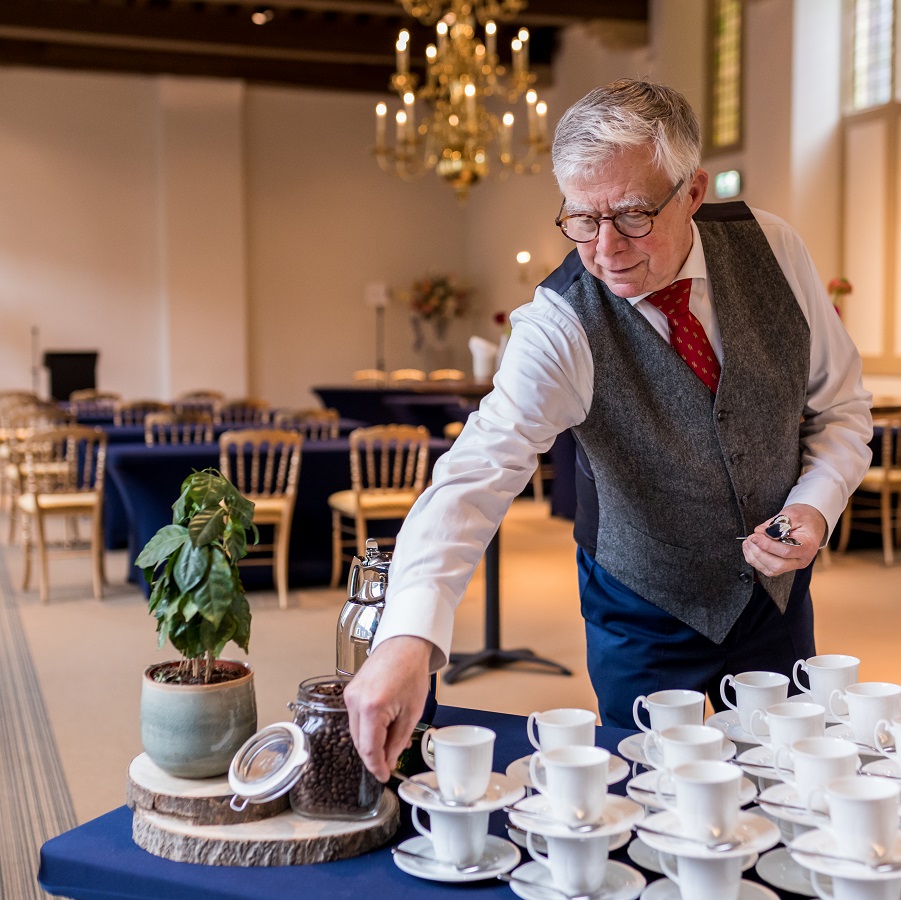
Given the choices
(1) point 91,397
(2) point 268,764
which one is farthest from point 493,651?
(1) point 91,397

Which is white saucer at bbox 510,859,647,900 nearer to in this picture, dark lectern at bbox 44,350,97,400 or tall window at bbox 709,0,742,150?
tall window at bbox 709,0,742,150

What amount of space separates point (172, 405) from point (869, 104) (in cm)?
621

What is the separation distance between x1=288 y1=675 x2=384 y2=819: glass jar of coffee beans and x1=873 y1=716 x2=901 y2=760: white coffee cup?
53cm

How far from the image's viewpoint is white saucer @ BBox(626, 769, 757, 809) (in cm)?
111

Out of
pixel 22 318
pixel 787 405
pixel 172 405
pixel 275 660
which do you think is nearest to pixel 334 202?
pixel 22 318

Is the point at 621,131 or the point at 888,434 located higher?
the point at 621,131

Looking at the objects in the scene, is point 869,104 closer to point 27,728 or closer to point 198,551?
point 27,728

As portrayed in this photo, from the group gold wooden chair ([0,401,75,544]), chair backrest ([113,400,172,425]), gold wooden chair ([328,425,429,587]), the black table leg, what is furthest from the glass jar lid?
chair backrest ([113,400,172,425])

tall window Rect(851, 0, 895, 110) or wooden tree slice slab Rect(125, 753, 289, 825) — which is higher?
tall window Rect(851, 0, 895, 110)

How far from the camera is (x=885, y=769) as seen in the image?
1193 millimetres

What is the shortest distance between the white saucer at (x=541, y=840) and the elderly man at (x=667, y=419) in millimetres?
284

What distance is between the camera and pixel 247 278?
47.1 feet

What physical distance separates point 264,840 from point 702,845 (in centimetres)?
44

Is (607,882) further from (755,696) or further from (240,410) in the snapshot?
(240,410)
